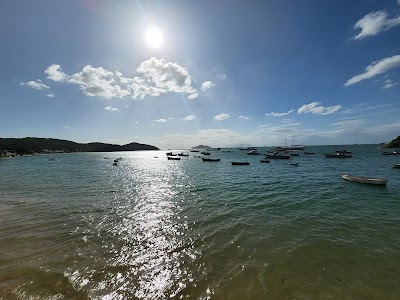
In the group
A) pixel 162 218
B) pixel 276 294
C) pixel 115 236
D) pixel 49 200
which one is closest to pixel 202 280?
pixel 276 294

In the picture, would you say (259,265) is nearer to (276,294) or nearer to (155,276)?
(276,294)

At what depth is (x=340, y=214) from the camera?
18.5m

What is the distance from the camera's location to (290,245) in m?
12.3

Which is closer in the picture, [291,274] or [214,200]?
[291,274]

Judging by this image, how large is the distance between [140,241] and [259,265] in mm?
7087

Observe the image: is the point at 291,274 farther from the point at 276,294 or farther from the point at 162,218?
the point at 162,218

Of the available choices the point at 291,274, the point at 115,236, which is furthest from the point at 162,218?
the point at 291,274

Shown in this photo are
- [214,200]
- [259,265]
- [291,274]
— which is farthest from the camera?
[214,200]

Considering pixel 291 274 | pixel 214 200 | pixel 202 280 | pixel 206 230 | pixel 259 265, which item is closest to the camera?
pixel 202 280

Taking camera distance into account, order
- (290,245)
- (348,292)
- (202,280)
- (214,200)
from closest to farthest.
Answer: (348,292) < (202,280) < (290,245) < (214,200)

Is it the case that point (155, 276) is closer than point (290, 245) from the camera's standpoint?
Yes

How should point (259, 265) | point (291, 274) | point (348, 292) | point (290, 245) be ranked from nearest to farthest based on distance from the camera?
point (348, 292), point (291, 274), point (259, 265), point (290, 245)

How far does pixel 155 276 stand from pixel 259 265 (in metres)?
4.91

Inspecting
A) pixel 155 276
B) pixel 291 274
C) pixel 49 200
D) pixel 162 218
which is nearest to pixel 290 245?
pixel 291 274
